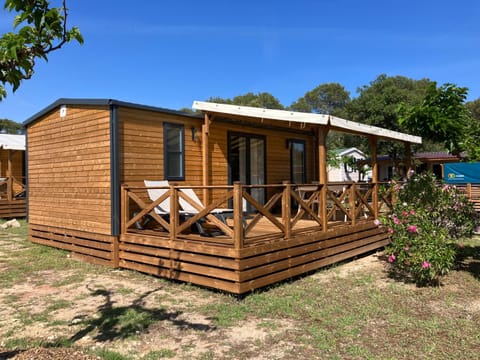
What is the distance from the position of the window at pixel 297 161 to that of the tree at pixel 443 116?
15.7ft

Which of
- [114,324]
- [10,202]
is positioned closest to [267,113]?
[114,324]

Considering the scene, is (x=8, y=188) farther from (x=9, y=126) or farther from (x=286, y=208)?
(x=9, y=126)

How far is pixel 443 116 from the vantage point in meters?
5.86

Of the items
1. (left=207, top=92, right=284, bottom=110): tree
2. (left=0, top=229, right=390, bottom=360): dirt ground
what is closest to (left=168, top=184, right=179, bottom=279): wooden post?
→ (left=0, top=229, right=390, bottom=360): dirt ground

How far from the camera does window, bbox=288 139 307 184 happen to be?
10.8 m

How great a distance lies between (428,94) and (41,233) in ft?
27.2

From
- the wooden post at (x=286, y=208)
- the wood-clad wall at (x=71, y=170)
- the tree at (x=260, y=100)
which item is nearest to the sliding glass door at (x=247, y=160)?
the wood-clad wall at (x=71, y=170)

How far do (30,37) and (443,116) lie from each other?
5.60m

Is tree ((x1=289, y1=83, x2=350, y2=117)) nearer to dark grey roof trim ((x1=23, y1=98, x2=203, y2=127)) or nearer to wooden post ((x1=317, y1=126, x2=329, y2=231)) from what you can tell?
dark grey roof trim ((x1=23, y1=98, x2=203, y2=127))

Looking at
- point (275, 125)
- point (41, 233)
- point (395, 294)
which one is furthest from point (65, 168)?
point (395, 294)

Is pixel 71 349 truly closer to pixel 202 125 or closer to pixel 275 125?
pixel 202 125

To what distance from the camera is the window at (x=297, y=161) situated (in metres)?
10.8

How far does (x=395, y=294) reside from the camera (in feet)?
16.5

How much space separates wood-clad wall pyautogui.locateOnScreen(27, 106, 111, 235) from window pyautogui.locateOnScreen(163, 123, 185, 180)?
121cm
